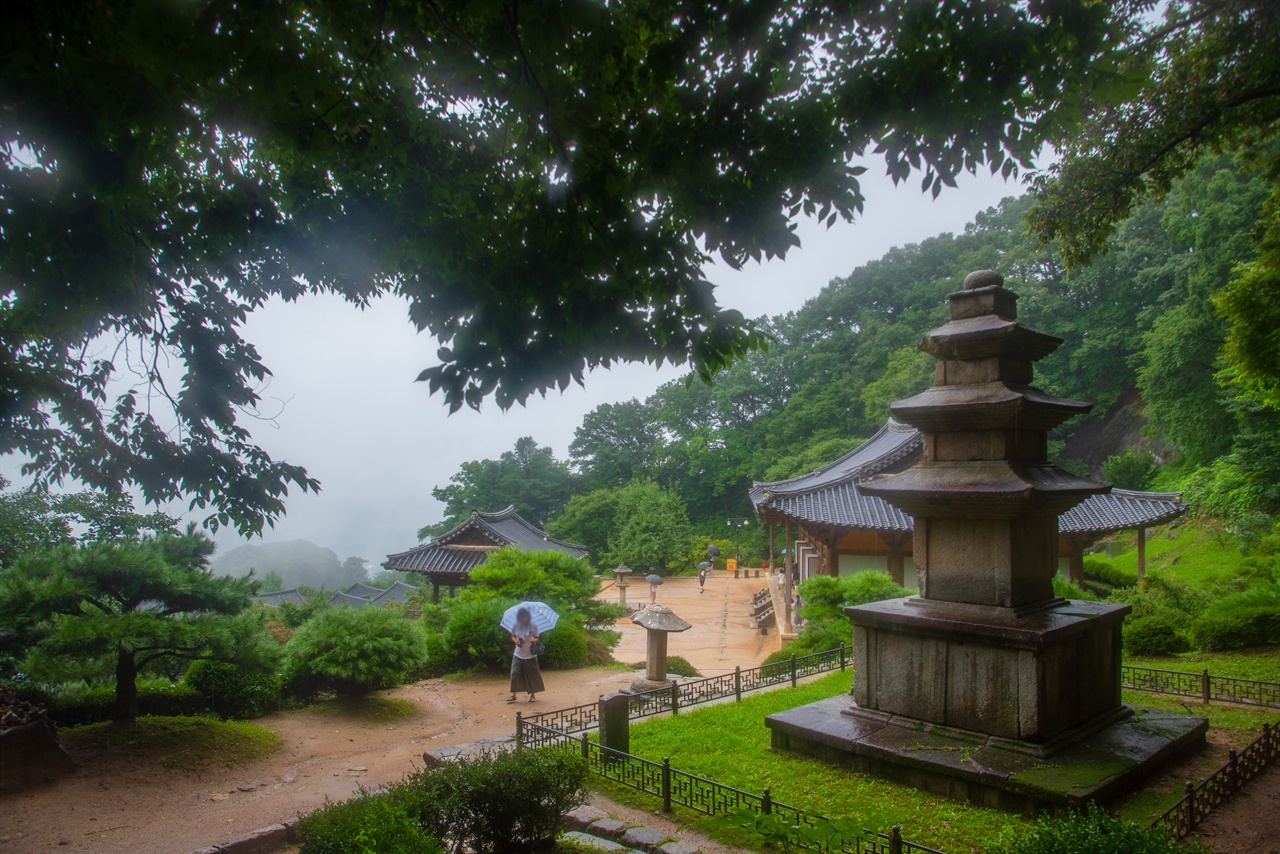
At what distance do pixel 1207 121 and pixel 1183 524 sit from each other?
84.9 feet

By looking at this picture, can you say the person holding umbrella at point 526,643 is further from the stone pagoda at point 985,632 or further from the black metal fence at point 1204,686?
the black metal fence at point 1204,686

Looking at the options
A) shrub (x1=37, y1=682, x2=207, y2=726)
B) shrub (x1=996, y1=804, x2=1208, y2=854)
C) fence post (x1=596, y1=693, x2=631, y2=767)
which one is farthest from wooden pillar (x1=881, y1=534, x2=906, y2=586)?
shrub (x1=37, y1=682, x2=207, y2=726)

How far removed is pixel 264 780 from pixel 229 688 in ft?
11.2

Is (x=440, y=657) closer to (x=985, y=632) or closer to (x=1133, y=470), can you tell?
(x=985, y=632)

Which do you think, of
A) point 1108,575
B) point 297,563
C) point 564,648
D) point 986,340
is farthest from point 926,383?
point 297,563

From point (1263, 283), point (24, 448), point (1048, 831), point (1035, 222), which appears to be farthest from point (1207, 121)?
point (24, 448)

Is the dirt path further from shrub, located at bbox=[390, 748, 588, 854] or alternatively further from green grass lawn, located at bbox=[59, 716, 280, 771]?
shrub, located at bbox=[390, 748, 588, 854]

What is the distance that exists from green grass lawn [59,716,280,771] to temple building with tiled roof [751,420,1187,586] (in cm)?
1393

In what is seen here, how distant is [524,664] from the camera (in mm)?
13703

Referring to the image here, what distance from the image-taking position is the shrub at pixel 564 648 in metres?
16.9

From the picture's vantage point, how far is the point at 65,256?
4645mm

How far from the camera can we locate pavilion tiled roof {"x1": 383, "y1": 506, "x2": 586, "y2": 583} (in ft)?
85.1

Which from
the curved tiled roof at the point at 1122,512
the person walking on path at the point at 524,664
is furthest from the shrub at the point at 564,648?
the curved tiled roof at the point at 1122,512

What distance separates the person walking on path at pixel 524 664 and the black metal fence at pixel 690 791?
14.8 ft
